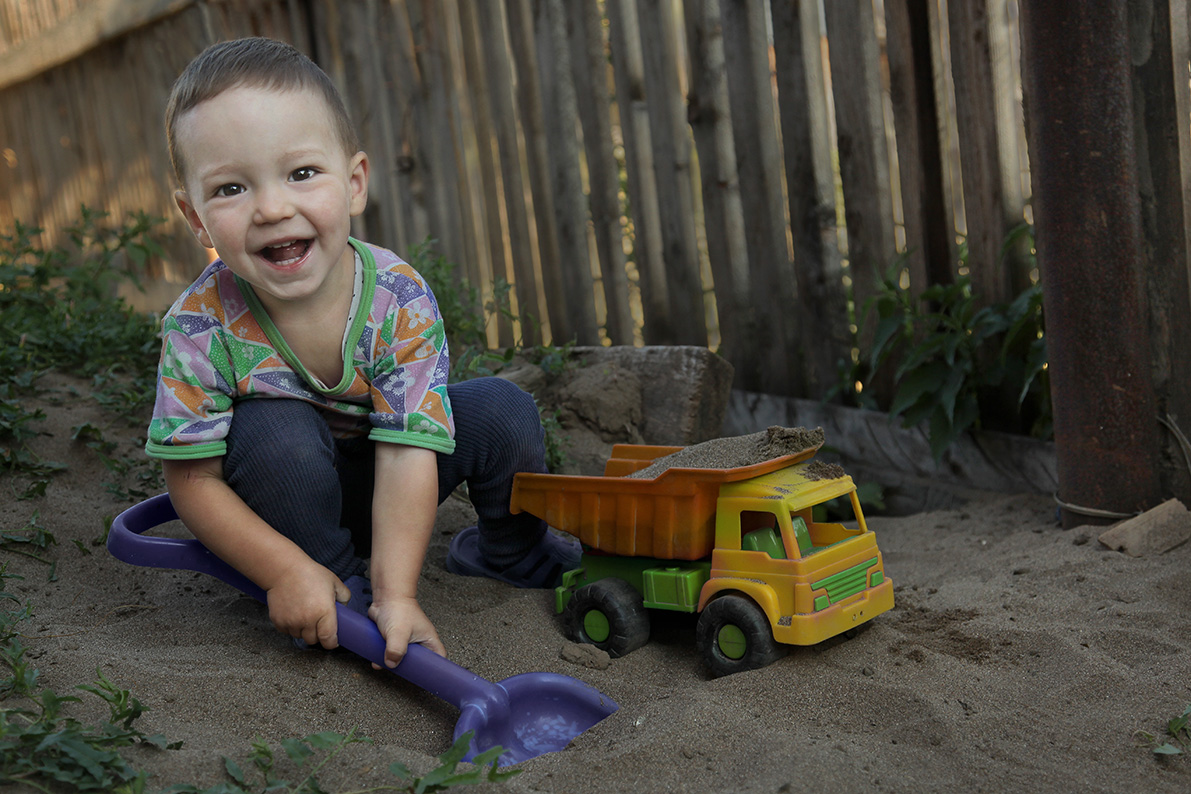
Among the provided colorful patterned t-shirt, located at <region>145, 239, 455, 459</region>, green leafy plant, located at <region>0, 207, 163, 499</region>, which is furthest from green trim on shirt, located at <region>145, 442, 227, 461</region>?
green leafy plant, located at <region>0, 207, 163, 499</region>

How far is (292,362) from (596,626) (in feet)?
2.56

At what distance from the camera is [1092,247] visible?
2410mm

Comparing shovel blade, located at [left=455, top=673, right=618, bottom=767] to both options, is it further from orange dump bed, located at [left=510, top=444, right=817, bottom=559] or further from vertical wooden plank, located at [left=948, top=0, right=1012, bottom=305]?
vertical wooden plank, located at [left=948, top=0, right=1012, bottom=305]

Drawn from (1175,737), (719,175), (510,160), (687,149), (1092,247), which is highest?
(510,160)

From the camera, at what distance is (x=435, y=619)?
6.89ft

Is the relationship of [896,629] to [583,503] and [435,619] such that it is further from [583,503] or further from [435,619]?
[435,619]

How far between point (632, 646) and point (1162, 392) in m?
1.48

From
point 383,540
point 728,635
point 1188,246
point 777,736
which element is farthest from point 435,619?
point 1188,246

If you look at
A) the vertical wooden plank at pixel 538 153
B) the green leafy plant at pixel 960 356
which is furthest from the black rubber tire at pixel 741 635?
the vertical wooden plank at pixel 538 153

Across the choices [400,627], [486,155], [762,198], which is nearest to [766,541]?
[400,627]

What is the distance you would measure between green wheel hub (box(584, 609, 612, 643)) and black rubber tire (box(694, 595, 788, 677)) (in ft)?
0.69

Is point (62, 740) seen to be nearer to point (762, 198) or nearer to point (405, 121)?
point (762, 198)

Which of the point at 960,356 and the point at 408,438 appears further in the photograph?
the point at 960,356

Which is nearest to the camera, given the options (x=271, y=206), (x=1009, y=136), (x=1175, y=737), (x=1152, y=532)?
(x=1175, y=737)
